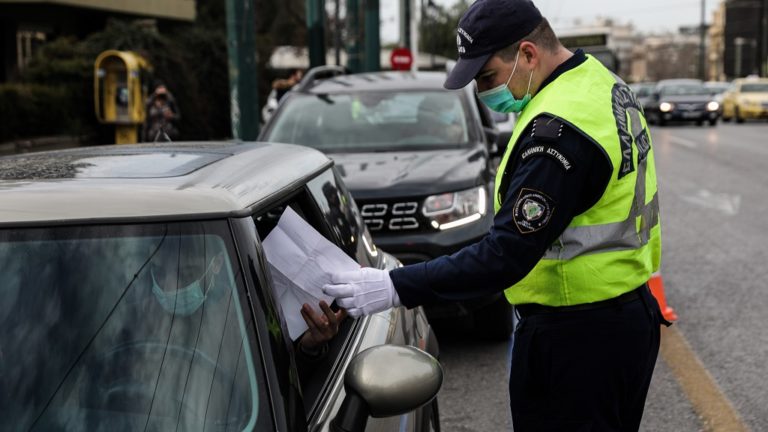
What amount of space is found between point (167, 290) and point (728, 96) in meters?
43.4

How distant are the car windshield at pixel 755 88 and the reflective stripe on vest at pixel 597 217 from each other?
41.3 m

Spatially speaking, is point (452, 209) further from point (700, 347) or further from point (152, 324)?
point (152, 324)

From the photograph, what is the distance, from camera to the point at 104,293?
2357 millimetres

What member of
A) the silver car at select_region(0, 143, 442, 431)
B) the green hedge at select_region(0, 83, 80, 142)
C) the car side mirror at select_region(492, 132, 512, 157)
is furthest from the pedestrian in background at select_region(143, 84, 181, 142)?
the silver car at select_region(0, 143, 442, 431)

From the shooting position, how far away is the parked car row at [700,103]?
38.2 m

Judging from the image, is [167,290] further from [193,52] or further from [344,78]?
[193,52]

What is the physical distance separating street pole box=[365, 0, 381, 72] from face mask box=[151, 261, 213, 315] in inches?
911

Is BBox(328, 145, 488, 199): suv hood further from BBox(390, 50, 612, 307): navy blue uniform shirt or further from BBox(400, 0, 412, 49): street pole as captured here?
BBox(400, 0, 412, 49): street pole

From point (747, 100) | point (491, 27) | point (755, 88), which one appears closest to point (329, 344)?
point (491, 27)

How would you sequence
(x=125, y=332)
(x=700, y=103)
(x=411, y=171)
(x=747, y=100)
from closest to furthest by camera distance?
(x=125, y=332) < (x=411, y=171) < (x=700, y=103) < (x=747, y=100)

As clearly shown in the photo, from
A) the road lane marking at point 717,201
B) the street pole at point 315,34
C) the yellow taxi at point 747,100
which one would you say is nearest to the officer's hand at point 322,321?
the road lane marking at point 717,201

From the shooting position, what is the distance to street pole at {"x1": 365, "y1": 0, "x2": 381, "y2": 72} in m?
25.2

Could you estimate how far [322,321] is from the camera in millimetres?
2777

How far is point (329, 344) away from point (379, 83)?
5.75 m
